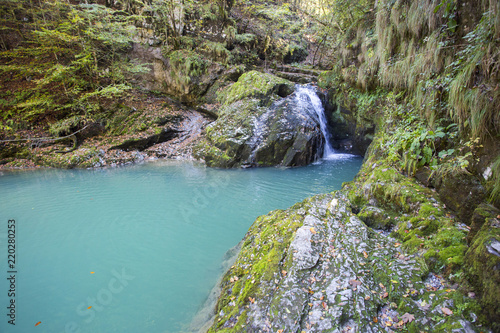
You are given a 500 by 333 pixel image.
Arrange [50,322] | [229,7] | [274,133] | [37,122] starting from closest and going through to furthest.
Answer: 1. [50,322]
2. [274,133]
3. [37,122]
4. [229,7]

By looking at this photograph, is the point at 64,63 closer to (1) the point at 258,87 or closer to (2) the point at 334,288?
(1) the point at 258,87

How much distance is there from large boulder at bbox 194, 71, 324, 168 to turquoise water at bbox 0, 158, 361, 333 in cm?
100

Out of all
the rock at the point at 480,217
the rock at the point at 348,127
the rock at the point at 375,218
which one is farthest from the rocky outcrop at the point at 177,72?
the rock at the point at 480,217

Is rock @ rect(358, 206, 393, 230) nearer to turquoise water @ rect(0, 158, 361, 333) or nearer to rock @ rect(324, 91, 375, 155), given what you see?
turquoise water @ rect(0, 158, 361, 333)

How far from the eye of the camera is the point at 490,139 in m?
2.67

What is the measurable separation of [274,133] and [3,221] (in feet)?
30.4

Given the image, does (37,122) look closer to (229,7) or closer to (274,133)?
(274,133)

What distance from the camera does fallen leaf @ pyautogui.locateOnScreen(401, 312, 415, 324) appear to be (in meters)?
1.96

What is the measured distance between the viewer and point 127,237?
4.80m

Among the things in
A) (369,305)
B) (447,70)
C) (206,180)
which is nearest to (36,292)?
(369,305)

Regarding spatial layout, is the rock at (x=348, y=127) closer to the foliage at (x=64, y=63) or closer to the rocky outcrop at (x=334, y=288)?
the rocky outcrop at (x=334, y=288)

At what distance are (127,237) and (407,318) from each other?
16.5 ft

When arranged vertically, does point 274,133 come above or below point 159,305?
above

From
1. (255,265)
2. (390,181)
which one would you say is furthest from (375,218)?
(255,265)
